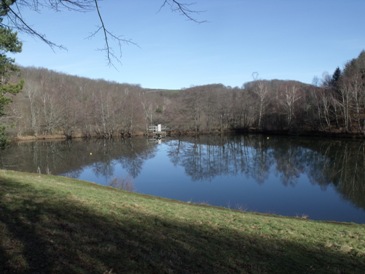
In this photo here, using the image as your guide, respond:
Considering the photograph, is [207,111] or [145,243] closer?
[145,243]

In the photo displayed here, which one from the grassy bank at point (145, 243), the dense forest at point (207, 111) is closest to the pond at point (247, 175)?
the grassy bank at point (145, 243)

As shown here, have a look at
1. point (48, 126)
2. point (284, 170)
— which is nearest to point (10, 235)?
point (284, 170)

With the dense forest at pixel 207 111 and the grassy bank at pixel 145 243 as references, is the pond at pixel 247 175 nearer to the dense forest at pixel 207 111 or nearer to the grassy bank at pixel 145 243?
the grassy bank at pixel 145 243

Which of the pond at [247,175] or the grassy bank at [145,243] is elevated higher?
the grassy bank at [145,243]

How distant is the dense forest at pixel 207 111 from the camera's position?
61.8m

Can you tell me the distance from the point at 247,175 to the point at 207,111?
5809 centimetres

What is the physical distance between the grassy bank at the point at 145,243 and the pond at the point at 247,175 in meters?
9.44

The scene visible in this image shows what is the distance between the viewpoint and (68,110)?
77.6 m

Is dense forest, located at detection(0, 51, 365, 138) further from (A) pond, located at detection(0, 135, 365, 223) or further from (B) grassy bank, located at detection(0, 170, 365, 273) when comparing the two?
(B) grassy bank, located at detection(0, 170, 365, 273)

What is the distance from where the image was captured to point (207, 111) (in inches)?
3401

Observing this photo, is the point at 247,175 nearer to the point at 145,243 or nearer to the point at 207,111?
the point at 145,243

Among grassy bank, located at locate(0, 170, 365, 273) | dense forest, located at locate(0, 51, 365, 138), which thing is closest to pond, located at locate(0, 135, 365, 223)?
grassy bank, located at locate(0, 170, 365, 273)

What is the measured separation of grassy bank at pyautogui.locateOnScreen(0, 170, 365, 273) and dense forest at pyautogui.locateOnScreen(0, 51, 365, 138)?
53456 mm

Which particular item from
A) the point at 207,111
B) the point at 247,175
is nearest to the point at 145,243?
the point at 247,175
